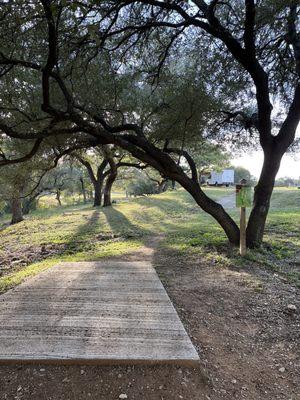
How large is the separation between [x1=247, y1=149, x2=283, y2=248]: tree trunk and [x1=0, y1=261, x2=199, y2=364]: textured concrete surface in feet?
8.88

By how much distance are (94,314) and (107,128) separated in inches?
171

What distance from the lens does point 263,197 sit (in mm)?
5941

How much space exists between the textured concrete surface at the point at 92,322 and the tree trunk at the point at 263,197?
2708 mm

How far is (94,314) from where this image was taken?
3.00 m

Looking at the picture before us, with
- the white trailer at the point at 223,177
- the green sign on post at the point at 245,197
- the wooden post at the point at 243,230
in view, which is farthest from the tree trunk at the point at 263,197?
the white trailer at the point at 223,177

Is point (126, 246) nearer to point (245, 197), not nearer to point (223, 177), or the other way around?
point (245, 197)

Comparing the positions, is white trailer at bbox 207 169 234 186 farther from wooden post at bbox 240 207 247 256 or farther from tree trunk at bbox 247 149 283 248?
wooden post at bbox 240 207 247 256

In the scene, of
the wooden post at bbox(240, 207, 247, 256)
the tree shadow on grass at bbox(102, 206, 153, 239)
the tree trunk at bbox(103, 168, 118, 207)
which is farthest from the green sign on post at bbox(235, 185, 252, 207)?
the tree trunk at bbox(103, 168, 118, 207)

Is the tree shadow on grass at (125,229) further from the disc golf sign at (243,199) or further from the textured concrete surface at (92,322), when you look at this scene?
the textured concrete surface at (92,322)

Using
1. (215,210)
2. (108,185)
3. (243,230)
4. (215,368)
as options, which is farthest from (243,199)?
(108,185)

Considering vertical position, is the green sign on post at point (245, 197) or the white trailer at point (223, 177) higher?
the white trailer at point (223, 177)

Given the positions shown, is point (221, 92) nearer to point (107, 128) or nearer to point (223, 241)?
point (107, 128)

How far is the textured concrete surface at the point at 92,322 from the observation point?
7.66 feet

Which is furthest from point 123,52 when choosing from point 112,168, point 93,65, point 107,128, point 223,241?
point 112,168
